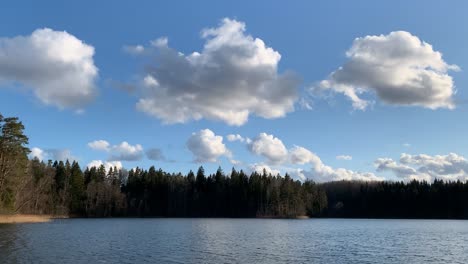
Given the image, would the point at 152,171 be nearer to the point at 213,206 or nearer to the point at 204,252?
the point at 213,206

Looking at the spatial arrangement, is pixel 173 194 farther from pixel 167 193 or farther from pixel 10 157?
pixel 10 157

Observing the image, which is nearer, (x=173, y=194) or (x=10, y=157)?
(x=10, y=157)

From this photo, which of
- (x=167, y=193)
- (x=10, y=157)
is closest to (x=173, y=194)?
(x=167, y=193)

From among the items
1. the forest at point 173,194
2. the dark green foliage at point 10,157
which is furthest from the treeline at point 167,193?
the dark green foliage at point 10,157

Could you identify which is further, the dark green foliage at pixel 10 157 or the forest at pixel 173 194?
the forest at pixel 173 194

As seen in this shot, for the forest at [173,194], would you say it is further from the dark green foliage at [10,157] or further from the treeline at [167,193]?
the dark green foliage at [10,157]

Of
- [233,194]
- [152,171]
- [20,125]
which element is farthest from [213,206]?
[20,125]

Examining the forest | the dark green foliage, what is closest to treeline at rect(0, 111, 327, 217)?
the forest

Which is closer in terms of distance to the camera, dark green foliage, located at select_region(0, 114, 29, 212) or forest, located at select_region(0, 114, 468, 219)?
dark green foliage, located at select_region(0, 114, 29, 212)

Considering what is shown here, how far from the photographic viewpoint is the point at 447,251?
4919cm

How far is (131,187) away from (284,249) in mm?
138182

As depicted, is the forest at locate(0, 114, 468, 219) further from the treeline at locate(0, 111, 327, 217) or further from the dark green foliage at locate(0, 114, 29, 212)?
the dark green foliage at locate(0, 114, 29, 212)

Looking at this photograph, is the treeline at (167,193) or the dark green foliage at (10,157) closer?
the dark green foliage at (10,157)

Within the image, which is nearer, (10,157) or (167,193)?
(10,157)
